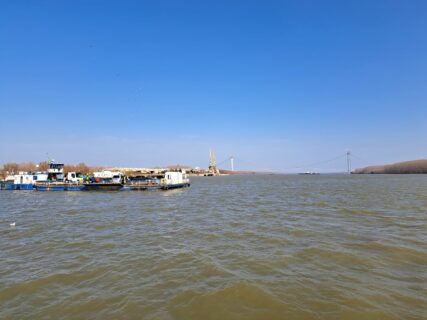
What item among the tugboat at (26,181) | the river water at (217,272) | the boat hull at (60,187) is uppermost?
the tugboat at (26,181)

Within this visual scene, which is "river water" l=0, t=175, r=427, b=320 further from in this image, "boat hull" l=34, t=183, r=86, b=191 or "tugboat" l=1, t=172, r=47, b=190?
"tugboat" l=1, t=172, r=47, b=190

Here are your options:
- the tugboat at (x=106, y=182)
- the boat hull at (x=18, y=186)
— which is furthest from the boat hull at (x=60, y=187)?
the boat hull at (x=18, y=186)

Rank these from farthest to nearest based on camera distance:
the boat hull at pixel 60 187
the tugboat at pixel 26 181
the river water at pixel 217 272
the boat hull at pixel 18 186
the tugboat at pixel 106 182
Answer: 1. the tugboat at pixel 26 181
2. the boat hull at pixel 18 186
3. the boat hull at pixel 60 187
4. the tugboat at pixel 106 182
5. the river water at pixel 217 272

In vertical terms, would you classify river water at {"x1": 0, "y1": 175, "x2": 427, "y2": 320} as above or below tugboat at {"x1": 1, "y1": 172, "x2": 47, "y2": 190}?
below

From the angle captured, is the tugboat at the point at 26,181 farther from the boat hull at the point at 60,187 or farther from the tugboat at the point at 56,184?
the boat hull at the point at 60,187

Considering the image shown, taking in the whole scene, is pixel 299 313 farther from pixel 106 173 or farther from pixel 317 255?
pixel 106 173

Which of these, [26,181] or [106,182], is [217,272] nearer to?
[106,182]

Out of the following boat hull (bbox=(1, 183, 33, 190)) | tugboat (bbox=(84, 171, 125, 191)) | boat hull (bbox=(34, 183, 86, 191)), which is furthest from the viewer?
boat hull (bbox=(1, 183, 33, 190))

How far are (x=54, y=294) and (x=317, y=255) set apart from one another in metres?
8.80

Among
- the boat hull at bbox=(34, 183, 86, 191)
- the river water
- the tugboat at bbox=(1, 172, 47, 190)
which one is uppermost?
the tugboat at bbox=(1, 172, 47, 190)

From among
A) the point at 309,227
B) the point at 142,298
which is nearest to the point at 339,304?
the point at 142,298

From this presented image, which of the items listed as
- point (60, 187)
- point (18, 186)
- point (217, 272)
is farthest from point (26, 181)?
point (217, 272)

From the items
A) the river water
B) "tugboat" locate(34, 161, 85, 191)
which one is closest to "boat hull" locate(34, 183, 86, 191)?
"tugboat" locate(34, 161, 85, 191)

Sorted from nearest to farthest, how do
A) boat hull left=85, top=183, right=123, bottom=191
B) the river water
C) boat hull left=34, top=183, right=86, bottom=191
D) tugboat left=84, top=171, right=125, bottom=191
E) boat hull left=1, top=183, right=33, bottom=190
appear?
the river water, boat hull left=85, top=183, right=123, bottom=191, tugboat left=84, top=171, right=125, bottom=191, boat hull left=34, top=183, right=86, bottom=191, boat hull left=1, top=183, right=33, bottom=190
